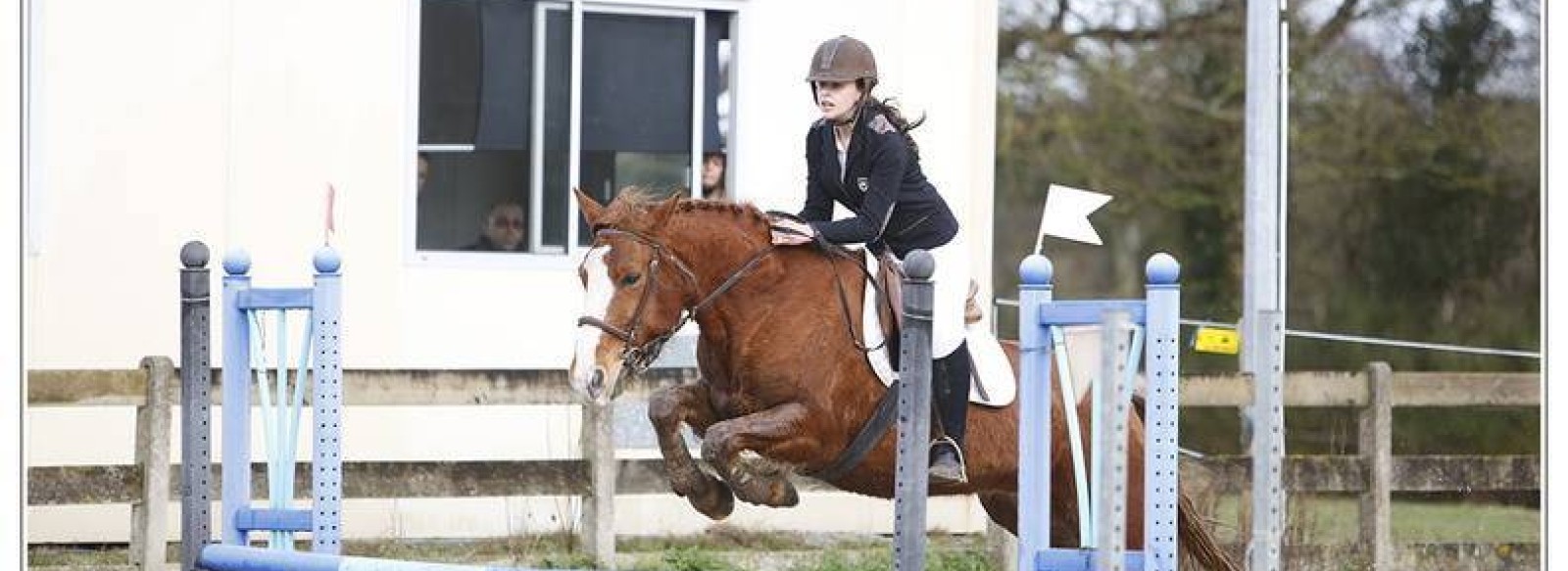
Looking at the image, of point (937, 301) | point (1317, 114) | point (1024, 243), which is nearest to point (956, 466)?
point (937, 301)

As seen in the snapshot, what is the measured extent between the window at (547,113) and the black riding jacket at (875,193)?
373 cm

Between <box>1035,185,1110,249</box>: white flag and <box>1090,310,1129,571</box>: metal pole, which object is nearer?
<box>1090,310,1129,571</box>: metal pole

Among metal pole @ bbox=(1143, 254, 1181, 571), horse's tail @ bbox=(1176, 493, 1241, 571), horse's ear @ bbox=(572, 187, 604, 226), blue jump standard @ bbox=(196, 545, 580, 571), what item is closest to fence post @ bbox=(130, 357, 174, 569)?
blue jump standard @ bbox=(196, 545, 580, 571)

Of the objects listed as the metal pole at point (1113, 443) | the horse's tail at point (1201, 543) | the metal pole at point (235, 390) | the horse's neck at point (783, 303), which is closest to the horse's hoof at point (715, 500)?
the horse's neck at point (783, 303)

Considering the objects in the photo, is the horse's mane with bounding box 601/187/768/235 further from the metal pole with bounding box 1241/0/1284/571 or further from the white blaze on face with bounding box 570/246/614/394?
the metal pole with bounding box 1241/0/1284/571

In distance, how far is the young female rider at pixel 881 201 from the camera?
7.50 metres

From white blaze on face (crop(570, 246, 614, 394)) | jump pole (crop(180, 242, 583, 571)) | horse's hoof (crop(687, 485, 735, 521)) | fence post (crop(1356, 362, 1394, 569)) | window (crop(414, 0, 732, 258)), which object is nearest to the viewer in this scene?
white blaze on face (crop(570, 246, 614, 394))

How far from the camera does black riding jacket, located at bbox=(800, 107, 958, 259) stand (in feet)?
24.5

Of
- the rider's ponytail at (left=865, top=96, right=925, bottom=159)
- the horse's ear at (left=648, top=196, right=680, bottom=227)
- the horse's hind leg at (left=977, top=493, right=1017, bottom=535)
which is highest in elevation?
the rider's ponytail at (left=865, top=96, right=925, bottom=159)

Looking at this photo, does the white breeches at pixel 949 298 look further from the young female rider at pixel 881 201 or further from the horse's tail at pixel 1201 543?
the horse's tail at pixel 1201 543

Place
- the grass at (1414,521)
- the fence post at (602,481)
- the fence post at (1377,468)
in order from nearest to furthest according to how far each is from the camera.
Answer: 1. the fence post at (602,481)
2. the fence post at (1377,468)
3. the grass at (1414,521)

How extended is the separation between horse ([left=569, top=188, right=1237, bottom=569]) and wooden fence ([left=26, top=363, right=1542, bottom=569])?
2899 millimetres

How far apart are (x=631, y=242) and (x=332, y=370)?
96 centimetres

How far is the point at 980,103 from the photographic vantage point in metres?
11.9
